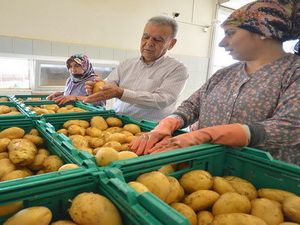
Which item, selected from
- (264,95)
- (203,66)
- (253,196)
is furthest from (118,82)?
(203,66)

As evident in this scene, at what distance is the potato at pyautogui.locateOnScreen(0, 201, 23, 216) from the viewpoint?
1.53 ft

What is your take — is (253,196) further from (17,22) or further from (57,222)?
(17,22)

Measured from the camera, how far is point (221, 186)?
682 millimetres

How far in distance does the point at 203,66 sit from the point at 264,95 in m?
3.62

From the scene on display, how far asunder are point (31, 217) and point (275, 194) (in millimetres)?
567

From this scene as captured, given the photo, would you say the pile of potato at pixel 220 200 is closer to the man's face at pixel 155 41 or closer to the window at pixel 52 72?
the man's face at pixel 155 41

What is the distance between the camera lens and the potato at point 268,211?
0.58 metres

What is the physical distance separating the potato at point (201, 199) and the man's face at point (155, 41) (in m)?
1.14

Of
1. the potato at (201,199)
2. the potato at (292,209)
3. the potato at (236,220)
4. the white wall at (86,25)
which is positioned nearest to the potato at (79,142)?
the potato at (201,199)

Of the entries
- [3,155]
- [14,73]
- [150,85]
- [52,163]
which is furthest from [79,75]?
[52,163]

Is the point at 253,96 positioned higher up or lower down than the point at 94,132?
higher up

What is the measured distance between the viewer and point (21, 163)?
79 centimetres

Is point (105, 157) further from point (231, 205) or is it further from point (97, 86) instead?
point (97, 86)

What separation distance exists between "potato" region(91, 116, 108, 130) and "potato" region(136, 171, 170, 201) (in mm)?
668
